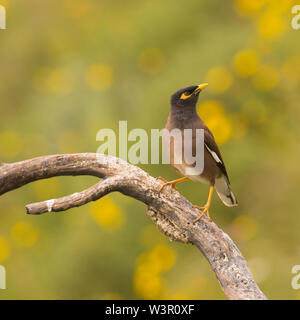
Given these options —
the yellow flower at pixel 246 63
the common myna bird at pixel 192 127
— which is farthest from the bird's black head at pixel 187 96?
the yellow flower at pixel 246 63

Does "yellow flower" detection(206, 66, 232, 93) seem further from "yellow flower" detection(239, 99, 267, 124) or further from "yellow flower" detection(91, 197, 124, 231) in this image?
"yellow flower" detection(91, 197, 124, 231)

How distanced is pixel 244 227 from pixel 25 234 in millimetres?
3128

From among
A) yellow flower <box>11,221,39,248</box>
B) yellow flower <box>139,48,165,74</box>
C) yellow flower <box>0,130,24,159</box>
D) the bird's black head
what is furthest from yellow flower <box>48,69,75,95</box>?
the bird's black head

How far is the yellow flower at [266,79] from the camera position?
7.82 m

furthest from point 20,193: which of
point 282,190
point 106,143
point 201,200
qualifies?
point 282,190

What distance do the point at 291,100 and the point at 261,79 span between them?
51 centimetres

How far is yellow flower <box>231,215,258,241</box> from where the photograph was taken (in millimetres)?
7227

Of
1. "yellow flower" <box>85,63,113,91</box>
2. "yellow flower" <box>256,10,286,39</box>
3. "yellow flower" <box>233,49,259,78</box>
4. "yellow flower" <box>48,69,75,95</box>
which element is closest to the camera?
"yellow flower" <box>233,49,259,78</box>

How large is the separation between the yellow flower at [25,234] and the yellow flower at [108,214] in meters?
1.37

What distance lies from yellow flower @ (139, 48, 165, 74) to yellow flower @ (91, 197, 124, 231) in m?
2.84

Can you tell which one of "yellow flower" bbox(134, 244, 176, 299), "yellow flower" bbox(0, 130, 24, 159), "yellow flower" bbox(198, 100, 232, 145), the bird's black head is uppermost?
"yellow flower" bbox(0, 130, 24, 159)

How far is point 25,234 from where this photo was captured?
26.7 feet

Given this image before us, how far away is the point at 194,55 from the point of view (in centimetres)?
823
